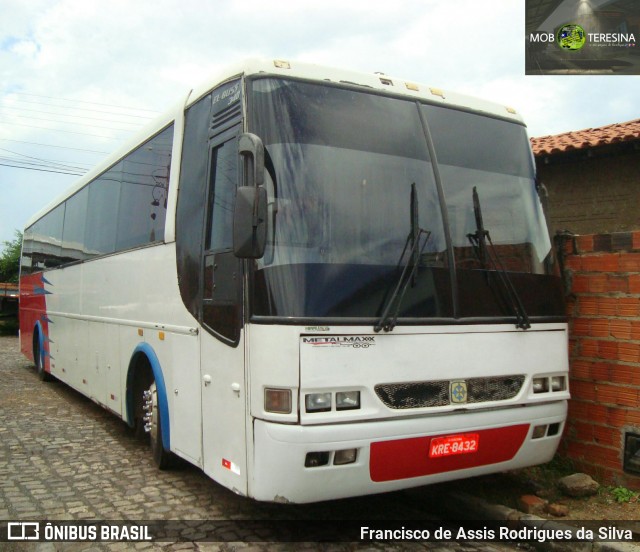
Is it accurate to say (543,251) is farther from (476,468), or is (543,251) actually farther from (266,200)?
(266,200)

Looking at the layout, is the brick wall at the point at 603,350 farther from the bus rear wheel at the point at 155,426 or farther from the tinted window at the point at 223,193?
the bus rear wheel at the point at 155,426

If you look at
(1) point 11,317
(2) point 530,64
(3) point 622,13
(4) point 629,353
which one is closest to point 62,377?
(4) point 629,353

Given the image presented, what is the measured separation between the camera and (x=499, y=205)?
494 cm

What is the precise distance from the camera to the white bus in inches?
157

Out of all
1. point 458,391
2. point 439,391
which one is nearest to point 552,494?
point 458,391

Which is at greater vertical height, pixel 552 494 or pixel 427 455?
pixel 427 455

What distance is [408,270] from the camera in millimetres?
4309

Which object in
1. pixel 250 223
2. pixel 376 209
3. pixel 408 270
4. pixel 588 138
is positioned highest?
pixel 588 138

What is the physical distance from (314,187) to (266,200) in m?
0.37

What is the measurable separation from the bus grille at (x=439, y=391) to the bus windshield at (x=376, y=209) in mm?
454

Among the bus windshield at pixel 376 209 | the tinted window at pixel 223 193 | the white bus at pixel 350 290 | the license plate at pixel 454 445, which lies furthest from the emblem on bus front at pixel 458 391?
the tinted window at pixel 223 193

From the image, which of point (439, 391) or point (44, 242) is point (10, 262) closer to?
point (44, 242)

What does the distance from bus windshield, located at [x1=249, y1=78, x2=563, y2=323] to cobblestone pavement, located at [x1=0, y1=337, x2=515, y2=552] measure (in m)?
1.71

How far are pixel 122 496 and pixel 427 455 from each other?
2.64 m
